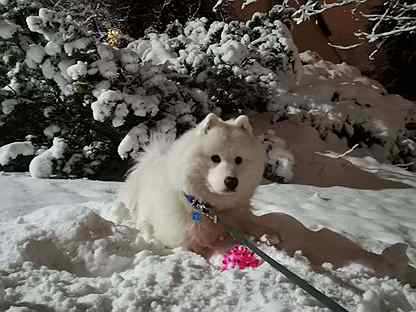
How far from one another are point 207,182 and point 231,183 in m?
0.17

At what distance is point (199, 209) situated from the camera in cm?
261

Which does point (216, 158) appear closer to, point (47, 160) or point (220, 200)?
point (220, 200)

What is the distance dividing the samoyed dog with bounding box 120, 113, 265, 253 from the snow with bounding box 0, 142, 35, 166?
2927mm

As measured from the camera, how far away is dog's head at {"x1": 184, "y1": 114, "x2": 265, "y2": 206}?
2.47 meters

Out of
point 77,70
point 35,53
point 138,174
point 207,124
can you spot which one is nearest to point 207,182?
point 207,124

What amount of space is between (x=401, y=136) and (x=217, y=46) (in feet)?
9.90

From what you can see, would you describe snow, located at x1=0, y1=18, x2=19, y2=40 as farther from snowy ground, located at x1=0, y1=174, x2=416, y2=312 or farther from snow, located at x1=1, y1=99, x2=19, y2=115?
snowy ground, located at x1=0, y1=174, x2=416, y2=312

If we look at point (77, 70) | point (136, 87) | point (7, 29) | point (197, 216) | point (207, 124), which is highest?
point (7, 29)

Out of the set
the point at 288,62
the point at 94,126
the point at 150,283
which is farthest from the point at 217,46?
the point at 150,283

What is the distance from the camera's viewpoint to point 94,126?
209 inches

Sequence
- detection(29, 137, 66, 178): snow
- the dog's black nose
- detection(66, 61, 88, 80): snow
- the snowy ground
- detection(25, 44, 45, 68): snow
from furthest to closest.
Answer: detection(25, 44, 45, 68): snow
detection(29, 137, 66, 178): snow
detection(66, 61, 88, 80): snow
the dog's black nose
the snowy ground

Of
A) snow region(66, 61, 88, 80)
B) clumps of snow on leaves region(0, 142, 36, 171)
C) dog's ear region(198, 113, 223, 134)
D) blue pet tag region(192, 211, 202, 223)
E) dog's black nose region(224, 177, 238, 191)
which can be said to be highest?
snow region(66, 61, 88, 80)

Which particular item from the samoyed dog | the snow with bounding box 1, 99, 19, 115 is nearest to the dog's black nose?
the samoyed dog

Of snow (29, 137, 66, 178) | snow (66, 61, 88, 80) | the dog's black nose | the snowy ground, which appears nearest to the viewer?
the snowy ground
